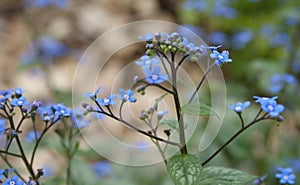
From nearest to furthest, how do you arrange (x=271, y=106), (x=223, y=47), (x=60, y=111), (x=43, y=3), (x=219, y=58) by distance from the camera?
1. (x=219, y=58)
2. (x=271, y=106)
3. (x=60, y=111)
4. (x=43, y=3)
5. (x=223, y=47)

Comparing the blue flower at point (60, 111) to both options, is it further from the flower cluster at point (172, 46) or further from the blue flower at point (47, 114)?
the flower cluster at point (172, 46)

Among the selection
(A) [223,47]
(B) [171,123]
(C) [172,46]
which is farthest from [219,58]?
(A) [223,47]

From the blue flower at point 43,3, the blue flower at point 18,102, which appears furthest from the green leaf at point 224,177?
the blue flower at point 43,3

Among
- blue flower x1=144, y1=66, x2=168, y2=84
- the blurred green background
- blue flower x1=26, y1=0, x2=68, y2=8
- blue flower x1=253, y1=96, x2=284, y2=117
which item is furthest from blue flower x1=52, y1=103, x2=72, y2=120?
blue flower x1=26, y1=0, x2=68, y2=8

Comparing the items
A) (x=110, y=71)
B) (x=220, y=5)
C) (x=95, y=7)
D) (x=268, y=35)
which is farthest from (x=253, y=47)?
(x=95, y=7)

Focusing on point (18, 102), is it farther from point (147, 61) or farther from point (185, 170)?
point (185, 170)

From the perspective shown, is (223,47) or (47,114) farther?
(223,47)
